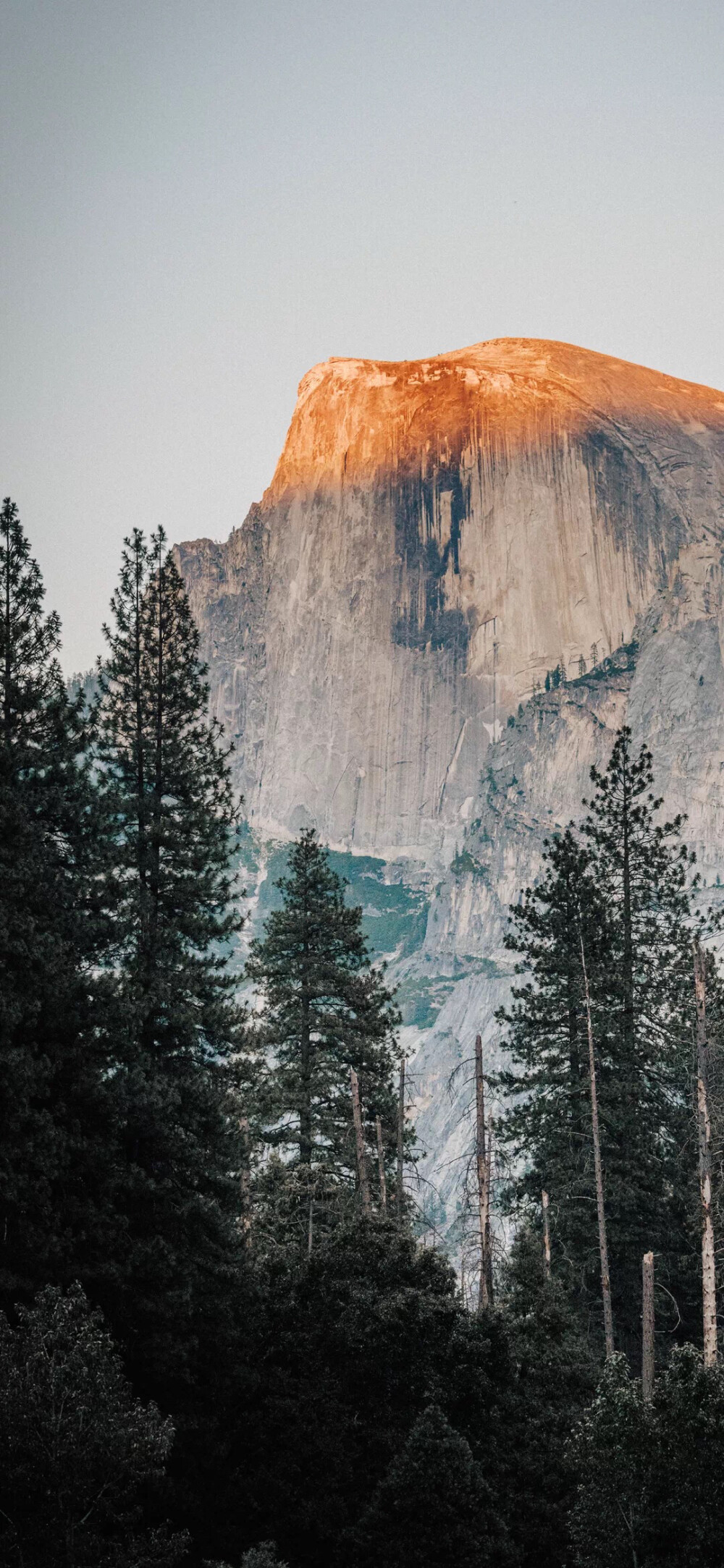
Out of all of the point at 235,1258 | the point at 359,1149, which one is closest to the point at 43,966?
the point at 235,1258

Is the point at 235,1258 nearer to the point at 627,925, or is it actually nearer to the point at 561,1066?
the point at 561,1066

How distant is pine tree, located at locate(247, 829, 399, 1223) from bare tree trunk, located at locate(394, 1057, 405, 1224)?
0.39m

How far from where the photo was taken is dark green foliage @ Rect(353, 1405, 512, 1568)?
1672 centimetres

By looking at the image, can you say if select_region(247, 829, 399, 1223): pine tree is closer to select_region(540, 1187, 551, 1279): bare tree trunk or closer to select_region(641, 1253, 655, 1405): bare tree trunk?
select_region(540, 1187, 551, 1279): bare tree trunk

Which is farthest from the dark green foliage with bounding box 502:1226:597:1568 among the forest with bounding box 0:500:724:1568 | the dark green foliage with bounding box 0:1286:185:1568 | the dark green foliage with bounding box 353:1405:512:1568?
the dark green foliage with bounding box 0:1286:185:1568

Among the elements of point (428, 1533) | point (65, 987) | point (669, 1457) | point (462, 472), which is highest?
point (462, 472)

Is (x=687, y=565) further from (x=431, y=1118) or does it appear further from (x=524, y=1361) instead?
(x=524, y=1361)

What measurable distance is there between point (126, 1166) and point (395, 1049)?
17117mm

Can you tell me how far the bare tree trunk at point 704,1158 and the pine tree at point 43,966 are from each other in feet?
31.5

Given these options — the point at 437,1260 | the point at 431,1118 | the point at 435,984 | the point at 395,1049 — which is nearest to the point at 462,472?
the point at 435,984

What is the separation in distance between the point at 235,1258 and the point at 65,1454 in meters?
10.4

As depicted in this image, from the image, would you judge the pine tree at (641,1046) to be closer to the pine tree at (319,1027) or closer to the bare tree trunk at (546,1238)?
the bare tree trunk at (546,1238)

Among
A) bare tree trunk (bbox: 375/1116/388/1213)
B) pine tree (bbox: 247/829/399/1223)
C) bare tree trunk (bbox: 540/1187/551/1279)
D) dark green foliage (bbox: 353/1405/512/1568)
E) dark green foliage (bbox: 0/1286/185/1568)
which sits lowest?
dark green foliage (bbox: 353/1405/512/1568)

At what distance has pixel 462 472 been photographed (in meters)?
198
